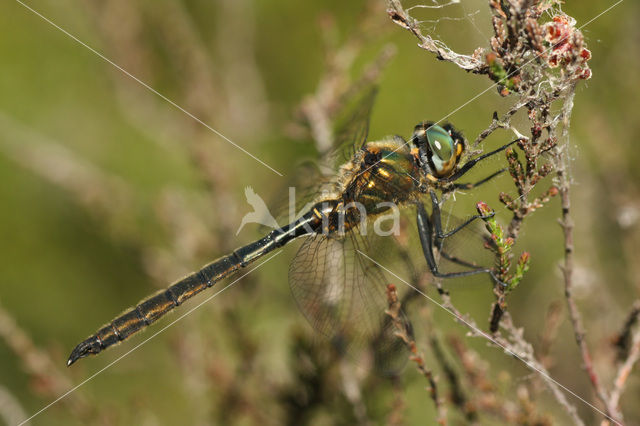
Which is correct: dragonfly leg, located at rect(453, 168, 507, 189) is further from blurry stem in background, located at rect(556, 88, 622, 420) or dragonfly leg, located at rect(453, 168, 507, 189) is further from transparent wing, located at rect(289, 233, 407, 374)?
transparent wing, located at rect(289, 233, 407, 374)

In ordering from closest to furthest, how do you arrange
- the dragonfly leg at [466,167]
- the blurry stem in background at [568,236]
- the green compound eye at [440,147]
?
the blurry stem in background at [568,236] < the dragonfly leg at [466,167] < the green compound eye at [440,147]

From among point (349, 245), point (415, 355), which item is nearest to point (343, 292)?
point (349, 245)

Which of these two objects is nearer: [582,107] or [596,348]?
[596,348]

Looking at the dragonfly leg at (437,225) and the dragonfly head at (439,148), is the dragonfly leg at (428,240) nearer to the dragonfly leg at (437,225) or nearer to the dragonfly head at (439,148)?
the dragonfly leg at (437,225)

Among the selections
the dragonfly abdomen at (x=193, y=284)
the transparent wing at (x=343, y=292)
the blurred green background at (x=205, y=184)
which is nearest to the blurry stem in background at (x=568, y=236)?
the blurred green background at (x=205, y=184)

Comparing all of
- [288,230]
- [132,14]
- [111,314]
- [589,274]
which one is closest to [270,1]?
[132,14]

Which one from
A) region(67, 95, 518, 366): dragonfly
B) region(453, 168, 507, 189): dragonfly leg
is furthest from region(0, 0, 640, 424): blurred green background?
region(67, 95, 518, 366): dragonfly

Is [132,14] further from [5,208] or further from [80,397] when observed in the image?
[80,397]
